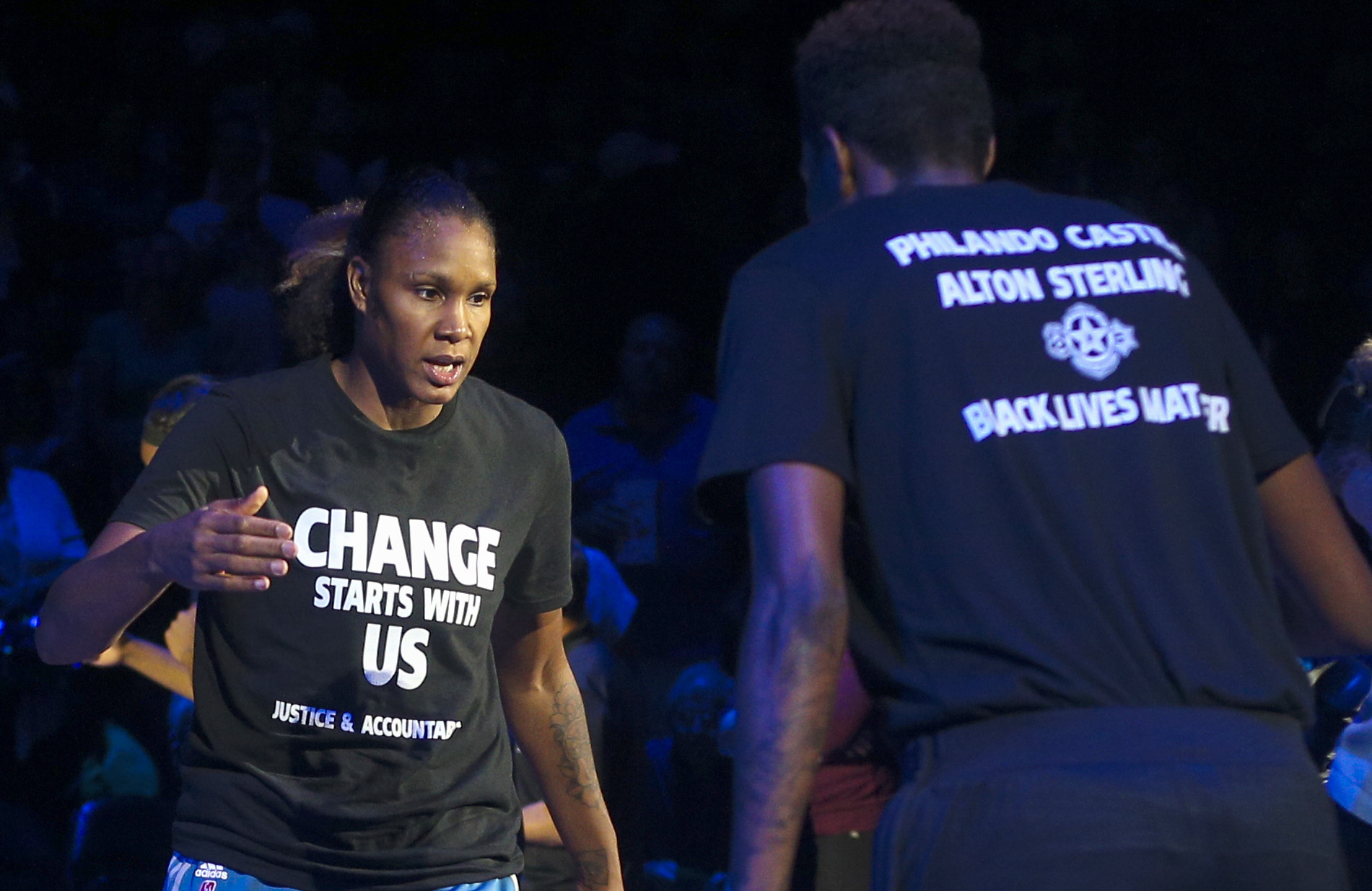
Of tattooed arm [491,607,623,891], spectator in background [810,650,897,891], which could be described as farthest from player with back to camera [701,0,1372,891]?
spectator in background [810,650,897,891]

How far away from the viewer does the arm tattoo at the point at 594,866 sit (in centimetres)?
310

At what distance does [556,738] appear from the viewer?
3.09 metres

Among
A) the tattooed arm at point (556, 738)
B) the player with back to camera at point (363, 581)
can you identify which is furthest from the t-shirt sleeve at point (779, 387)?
the tattooed arm at point (556, 738)

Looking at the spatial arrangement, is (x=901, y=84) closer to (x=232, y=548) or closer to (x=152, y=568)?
(x=232, y=548)

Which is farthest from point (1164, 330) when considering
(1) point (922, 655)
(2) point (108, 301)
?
(2) point (108, 301)

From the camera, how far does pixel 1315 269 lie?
263 inches

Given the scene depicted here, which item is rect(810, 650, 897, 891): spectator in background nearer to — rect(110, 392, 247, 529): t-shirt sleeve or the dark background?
rect(110, 392, 247, 529): t-shirt sleeve

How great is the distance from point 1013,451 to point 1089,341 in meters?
0.17

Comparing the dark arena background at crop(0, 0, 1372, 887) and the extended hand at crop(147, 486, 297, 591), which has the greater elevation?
the dark arena background at crop(0, 0, 1372, 887)

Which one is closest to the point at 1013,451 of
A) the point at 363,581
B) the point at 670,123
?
the point at 363,581

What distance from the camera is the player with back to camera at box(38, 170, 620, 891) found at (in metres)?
2.65

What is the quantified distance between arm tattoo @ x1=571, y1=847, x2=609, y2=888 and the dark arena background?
2814 mm

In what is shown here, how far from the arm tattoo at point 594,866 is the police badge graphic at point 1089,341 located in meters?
1.64

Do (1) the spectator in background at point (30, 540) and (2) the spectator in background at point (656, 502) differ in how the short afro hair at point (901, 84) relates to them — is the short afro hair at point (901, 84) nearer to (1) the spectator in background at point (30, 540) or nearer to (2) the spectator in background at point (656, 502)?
(2) the spectator in background at point (656, 502)
